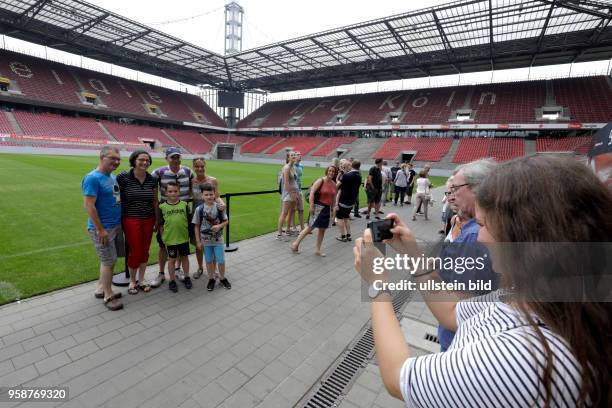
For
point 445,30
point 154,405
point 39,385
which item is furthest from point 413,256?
point 445,30

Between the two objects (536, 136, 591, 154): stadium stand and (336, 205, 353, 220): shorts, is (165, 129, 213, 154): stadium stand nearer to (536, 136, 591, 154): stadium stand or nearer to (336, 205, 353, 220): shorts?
(336, 205, 353, 220): shorts

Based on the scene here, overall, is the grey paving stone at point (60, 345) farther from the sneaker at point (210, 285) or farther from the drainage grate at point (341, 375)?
the drainage grate at point (341, 375)

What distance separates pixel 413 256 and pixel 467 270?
62 cm

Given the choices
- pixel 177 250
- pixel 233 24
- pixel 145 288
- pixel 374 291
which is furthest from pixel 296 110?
pixel 374 291

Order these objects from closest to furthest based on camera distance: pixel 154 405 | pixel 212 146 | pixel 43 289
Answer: pixel 154 405, pixel 43 289, pixel 212 146

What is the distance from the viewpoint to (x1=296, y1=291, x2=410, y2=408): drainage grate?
8.06 feet

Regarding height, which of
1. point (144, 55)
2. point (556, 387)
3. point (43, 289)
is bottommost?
point (43, 289)

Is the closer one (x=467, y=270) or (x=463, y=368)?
(x=463, y=368)

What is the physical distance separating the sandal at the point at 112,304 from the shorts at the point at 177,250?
0.81 m

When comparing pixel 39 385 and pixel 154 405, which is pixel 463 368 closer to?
pixel 154 405

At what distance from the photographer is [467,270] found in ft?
6.34

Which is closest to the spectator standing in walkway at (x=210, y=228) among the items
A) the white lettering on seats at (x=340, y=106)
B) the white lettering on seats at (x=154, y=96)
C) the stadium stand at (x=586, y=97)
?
the stadium stand at (x=586, y=97)

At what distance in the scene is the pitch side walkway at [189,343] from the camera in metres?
2.48

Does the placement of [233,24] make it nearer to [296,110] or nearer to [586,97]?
[296,110]
